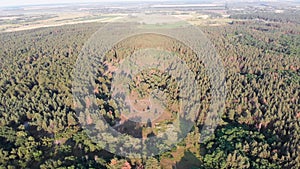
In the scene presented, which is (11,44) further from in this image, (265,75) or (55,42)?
(265,75)

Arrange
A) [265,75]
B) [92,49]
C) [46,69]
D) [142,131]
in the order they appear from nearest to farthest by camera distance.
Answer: [142,131] → [265,75] → [46,69] → [92,49]

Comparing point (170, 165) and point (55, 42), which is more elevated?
point (55, 42)

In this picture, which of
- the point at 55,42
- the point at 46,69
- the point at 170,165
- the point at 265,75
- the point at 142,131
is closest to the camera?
the point at 170,165

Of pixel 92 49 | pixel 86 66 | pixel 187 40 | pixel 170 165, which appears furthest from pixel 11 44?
pixel 170 165

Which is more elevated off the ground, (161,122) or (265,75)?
(265,75)

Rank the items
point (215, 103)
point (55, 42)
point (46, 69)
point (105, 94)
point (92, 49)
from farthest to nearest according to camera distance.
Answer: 1. point (55, 42)
2. point (92, 49)
3. point (46, 69)
4. point (105, 94)
5. point (215, 103)

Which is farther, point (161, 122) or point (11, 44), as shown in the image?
point (11, 44)

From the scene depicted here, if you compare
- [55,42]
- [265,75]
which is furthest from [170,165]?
[55,42]

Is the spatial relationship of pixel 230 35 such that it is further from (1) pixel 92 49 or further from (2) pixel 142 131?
(2) pixel 142 131

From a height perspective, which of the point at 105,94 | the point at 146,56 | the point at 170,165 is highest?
the point at 146,56
